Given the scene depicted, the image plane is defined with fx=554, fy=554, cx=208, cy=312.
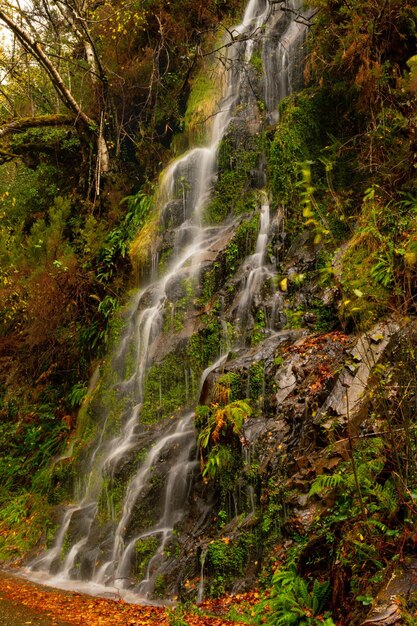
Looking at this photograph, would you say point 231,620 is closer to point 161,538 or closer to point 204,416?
point 161,538

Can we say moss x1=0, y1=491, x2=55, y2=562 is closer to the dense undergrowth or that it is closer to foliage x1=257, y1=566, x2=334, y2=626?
the dense undergrowth

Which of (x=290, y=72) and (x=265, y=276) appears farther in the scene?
(x=290, y=72)

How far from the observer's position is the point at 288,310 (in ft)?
20.2

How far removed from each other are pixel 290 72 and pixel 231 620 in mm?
9901

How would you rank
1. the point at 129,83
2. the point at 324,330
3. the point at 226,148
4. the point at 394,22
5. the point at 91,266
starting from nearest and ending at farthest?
1. the point at 324,330
2. the point at 394,22
3. the point at 226,148
4. the point at 91,266
5. the point at 129,83

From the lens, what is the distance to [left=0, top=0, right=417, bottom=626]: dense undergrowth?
4.63m

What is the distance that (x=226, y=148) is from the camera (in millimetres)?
10930

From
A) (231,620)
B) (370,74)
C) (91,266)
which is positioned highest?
(370,74)

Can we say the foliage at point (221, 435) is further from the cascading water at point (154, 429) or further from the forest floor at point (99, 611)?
the forest floor at point (99, 611)

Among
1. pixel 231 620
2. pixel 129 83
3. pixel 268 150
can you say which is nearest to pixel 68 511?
pixel 231 620

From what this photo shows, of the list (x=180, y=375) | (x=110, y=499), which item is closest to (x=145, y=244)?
(x=180, y=375)

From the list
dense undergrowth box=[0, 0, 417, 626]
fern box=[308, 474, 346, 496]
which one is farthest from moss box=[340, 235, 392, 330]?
fern box=[308, 474, 346, 496]

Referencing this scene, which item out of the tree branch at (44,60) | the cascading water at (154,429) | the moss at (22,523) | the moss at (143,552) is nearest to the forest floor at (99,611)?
the cascading water at (154,429)

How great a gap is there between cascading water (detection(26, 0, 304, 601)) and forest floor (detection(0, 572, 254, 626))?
1.32 ft
